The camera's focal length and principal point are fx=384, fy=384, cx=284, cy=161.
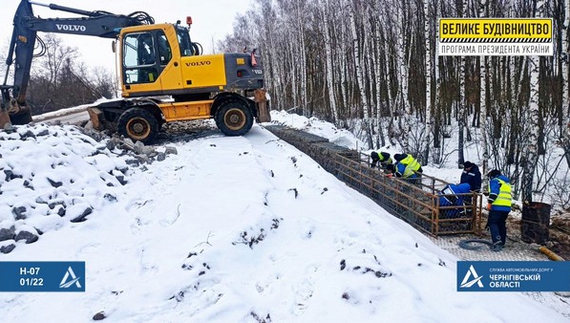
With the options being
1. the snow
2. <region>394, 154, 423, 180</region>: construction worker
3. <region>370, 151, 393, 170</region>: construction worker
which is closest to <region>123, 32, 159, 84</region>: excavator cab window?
the snow

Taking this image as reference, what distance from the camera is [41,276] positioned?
3.93 metres

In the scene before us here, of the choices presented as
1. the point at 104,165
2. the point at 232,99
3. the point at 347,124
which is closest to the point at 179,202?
the point at 104,165

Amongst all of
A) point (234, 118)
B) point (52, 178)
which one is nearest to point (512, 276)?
point (52, 178)

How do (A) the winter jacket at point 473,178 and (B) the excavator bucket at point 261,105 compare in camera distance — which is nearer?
(A) the winter jacket at point 473,178

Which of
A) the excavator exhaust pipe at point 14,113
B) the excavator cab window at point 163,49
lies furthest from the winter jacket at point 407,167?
the excavator exhaust pipe at point 14,113

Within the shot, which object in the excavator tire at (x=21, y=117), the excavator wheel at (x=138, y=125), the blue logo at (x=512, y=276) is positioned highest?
the excavator tire at (x=21, y=117)

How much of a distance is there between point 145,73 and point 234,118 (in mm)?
2476

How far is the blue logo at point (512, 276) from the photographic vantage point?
3.74 m

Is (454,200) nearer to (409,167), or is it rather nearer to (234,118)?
(409,167)

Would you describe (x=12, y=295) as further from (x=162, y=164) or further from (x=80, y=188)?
(x=162, y=164)

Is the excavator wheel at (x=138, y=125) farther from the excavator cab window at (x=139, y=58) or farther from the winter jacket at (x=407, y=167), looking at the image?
the winter jacket at (x=407, y=167)

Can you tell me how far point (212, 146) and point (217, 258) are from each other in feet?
17.0

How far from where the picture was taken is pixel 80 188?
5840 mm

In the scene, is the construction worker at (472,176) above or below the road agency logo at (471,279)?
above
